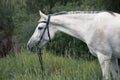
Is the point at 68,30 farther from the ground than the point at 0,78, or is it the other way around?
the point at 68,30

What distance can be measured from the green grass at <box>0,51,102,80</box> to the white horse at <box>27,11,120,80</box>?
2.91 ft

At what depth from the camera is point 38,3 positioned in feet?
51.9

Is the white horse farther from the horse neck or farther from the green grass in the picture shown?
the green grass

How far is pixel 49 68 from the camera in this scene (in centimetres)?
816

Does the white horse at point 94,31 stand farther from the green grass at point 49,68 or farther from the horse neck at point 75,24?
the green grass at point 49,68

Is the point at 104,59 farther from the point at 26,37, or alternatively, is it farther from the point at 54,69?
the point at 26,37

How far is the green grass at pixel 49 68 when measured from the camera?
7051 mm

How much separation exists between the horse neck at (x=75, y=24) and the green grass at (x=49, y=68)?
960 millimetres

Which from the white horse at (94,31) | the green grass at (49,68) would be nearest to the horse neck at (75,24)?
the white horse at (94,31)

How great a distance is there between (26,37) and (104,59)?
6147mm

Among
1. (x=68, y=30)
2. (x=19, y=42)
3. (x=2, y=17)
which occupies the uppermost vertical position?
(x=68, y=30)

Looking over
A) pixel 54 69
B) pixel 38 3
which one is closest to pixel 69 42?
pixel 54 69

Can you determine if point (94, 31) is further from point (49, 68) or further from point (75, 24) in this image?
point (49, 68)

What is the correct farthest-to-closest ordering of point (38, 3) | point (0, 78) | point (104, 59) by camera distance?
point (38, 3) < point (0, 78) < point (104, 59)
